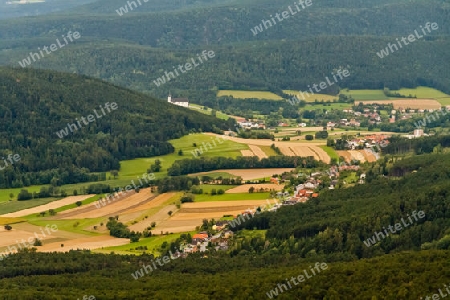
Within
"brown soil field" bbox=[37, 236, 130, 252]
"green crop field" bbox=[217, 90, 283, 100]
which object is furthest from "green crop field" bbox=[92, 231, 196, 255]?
"green crop field" bbox=[217, 90, 283, 100]

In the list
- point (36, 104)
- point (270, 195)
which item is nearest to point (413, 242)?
point (270, 195)

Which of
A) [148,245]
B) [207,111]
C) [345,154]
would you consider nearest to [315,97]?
[207,111]

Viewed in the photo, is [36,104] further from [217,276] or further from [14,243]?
[217,276]

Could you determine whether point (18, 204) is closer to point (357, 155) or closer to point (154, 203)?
point (154, 203)

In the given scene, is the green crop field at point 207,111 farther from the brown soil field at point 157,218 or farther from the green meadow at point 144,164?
the brown soil field at point 157,218

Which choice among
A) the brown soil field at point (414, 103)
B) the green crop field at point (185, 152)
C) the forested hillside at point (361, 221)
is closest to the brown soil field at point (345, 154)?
the green crop field at point (185, 152)

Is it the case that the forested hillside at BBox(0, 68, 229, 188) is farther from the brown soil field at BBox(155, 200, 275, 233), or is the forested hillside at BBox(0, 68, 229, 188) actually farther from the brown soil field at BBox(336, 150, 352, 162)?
the brown soil field at BBox(155, 200, 275, 233)
